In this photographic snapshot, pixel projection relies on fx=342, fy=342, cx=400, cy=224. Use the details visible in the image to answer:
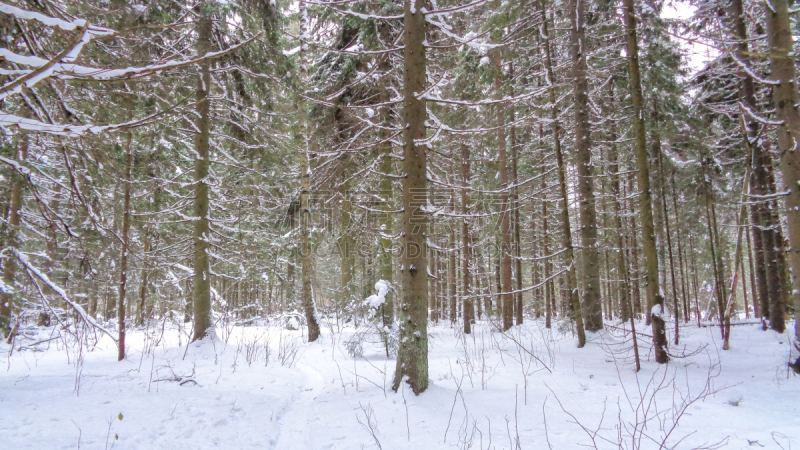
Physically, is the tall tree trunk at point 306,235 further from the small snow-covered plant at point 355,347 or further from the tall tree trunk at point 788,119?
the tall tree trunk at point 788,119

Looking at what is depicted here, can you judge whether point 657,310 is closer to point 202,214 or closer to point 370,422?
point 370,422

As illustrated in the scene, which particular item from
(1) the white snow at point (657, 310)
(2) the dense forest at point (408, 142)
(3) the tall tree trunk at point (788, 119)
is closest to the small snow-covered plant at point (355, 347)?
(2) the dense forest at point (408, 142)

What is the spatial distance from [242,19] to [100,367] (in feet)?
25.7

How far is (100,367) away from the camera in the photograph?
5746 mm

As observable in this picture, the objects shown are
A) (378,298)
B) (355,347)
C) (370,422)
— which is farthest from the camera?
(355,347)

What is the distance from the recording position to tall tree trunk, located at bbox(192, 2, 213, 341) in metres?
7.98

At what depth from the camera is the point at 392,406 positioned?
4.18m

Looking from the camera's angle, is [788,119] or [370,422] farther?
[788,119]

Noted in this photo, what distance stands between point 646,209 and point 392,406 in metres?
5.48

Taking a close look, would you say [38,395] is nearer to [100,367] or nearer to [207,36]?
[100,367]

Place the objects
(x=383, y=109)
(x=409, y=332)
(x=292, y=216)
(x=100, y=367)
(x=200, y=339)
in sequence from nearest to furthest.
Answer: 1. (x=409, y=332)
2. (x=100, y=367)
3. (x=200, y=339)
4. (x=383, y=109)
5. (x=292, y=216)

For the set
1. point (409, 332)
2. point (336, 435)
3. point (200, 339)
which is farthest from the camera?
point (200, 339)

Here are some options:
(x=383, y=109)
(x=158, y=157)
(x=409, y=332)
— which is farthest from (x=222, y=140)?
(x=409, y=332)

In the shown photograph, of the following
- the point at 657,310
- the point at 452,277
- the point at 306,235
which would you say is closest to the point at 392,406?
the point at 657,310
